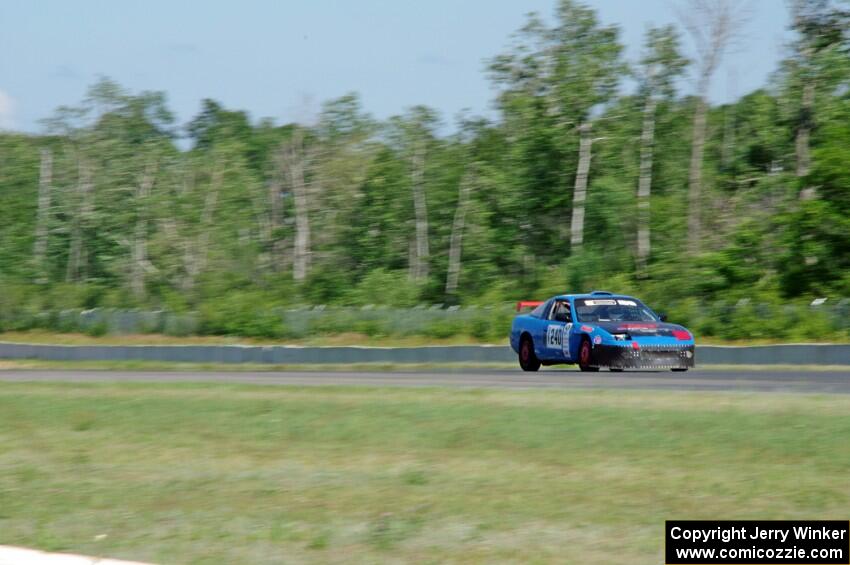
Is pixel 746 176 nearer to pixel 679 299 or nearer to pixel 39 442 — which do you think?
pixel 679 299

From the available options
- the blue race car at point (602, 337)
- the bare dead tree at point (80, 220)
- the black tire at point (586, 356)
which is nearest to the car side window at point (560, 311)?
the blue race car at point (602, 337)

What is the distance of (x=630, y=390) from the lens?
1493cm

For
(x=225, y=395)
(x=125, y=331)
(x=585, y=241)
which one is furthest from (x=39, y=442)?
(x=585, y=241)

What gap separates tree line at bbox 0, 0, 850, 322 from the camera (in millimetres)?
45094

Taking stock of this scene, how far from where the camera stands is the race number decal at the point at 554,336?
69.4 feet

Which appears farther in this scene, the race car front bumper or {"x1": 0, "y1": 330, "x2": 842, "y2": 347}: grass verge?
{"x1": 0, "y1": 330, "x2": 842, "y2": 347}: grass verge

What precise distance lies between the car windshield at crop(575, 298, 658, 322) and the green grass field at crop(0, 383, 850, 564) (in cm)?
641

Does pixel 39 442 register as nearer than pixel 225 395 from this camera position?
Yes

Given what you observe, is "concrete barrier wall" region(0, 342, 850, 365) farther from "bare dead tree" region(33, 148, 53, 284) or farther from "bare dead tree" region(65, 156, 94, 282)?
"bare dead tree" region(65, 156, 94, 282)

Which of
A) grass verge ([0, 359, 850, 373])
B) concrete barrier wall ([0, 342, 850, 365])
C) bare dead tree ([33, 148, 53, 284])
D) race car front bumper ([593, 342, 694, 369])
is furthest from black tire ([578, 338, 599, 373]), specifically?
bare dead tree ([33, 148, 53, 284])

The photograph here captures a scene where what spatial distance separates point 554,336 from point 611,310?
108cm

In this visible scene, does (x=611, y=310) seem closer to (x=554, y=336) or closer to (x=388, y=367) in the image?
(x=554, y=336)

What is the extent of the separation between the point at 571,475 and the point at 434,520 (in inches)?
64.9

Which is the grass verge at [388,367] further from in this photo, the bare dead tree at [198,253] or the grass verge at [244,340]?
the bare dead tree at [198,253]
